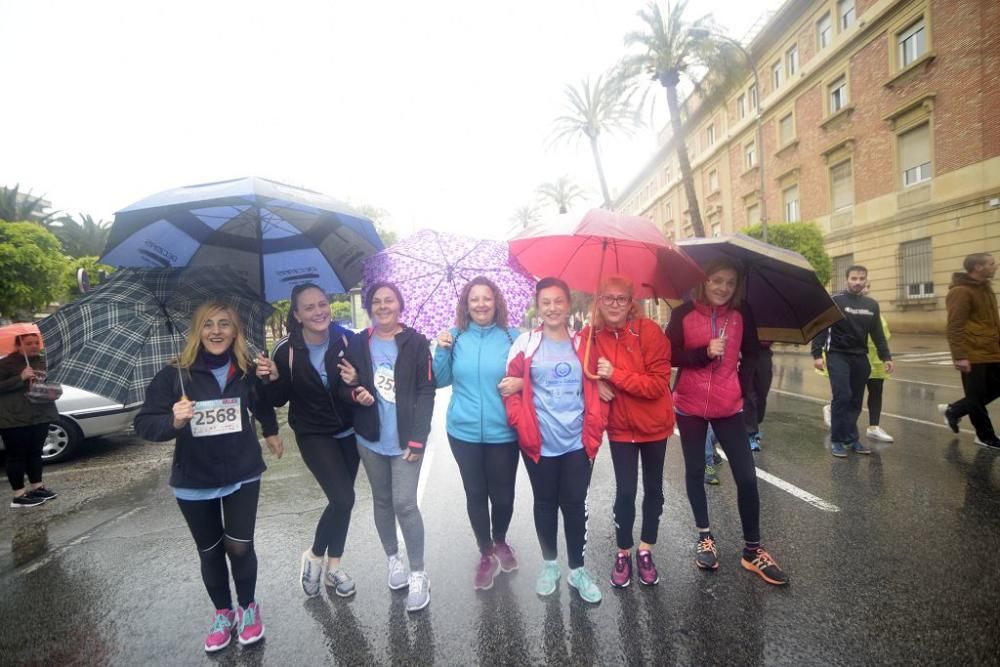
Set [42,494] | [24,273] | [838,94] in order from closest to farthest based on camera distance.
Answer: [42,494], [838,94], [24,273]

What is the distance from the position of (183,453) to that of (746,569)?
A: 341 centimetres

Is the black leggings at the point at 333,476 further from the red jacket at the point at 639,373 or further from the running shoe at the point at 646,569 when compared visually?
the running shoe at the point at 646,569

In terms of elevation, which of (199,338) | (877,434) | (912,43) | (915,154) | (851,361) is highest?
(912,43)

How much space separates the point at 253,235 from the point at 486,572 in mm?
2577

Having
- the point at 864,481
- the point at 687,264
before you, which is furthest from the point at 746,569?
the point at 864,481

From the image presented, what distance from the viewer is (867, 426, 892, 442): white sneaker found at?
5883 mm

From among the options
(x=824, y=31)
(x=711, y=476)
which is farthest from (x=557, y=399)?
(x=824, y=31)

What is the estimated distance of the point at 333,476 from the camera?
301 cm

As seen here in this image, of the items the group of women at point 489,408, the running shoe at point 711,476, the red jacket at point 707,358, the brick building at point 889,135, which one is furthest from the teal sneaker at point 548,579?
the brick building at point 889,135

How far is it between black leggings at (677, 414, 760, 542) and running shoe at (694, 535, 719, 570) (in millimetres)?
99

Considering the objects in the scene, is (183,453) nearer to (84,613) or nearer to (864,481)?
(84,613)

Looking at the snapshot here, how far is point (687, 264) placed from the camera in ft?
9.86

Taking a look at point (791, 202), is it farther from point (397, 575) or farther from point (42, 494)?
point (42, 494)

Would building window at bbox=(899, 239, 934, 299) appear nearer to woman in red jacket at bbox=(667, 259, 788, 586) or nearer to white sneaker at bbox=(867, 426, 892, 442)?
white sneaker at bbox=(867, 426, 892, 442)
